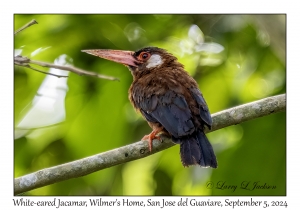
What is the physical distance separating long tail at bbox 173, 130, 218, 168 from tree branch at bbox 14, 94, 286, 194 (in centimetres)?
19

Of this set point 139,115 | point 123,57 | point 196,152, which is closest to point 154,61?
point 123,57

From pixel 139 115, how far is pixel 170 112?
0.96 metres

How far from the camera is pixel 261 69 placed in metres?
5.63

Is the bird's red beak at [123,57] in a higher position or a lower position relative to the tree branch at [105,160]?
higher

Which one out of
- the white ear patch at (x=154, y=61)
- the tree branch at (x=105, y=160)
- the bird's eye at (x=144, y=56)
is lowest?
the tree branch at (x=105, y=160)

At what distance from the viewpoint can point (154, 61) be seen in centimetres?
526

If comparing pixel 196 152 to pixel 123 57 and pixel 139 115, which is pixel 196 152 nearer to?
pixel 139 115

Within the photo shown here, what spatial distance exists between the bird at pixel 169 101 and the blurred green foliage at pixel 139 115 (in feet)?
0.89

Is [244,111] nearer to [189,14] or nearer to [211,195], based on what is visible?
[211,195]

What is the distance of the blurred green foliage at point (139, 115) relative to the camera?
Answer: 15.9 feet

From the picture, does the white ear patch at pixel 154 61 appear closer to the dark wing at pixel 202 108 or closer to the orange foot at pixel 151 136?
the dark wing at pixel 202 108

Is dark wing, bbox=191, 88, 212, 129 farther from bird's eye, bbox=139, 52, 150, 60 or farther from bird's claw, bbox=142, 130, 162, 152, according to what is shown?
bird's eye, bbox=139, 52, 150, 60

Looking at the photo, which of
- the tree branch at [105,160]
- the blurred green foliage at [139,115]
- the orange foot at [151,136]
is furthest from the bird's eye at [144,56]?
the tree branch at [105,160]

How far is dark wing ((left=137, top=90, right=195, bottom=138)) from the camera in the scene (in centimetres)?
418
